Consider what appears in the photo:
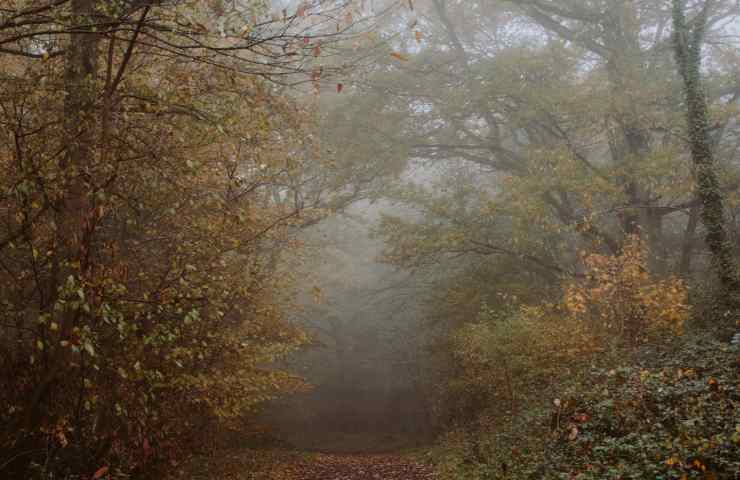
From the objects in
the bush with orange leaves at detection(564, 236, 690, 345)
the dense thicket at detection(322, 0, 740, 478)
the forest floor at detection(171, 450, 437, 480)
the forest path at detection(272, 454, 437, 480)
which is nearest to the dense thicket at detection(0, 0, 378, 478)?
the forest floor at detection(171, 450, 437, 480)

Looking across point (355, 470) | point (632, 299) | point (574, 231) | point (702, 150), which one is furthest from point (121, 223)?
point (574, 231)

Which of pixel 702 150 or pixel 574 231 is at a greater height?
pixel 702 150

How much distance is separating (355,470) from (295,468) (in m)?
1.56

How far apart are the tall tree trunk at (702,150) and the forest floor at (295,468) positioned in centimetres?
818

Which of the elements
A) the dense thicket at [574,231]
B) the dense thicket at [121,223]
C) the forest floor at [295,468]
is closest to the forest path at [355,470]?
the forest floor at [295,468]

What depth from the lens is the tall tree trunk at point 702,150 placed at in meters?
11.8

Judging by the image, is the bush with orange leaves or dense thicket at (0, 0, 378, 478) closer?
dense thicket at (0, 0, 378, 478)

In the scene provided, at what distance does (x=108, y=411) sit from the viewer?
271 inches

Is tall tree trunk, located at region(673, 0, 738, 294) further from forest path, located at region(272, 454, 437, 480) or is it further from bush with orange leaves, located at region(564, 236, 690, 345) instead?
forest path, located at region(272, 454, 437, 480)

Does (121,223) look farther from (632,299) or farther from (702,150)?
(702,150)

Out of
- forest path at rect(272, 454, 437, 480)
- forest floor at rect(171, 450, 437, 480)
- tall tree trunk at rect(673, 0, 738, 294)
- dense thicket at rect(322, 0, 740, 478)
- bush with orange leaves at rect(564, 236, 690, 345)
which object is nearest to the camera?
dense thicket at rect(322, 0, 740, 478)

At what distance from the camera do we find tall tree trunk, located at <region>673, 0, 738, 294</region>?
11.8 meters

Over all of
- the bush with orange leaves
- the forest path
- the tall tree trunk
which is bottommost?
the forest path

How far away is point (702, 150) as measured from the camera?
12.3m
